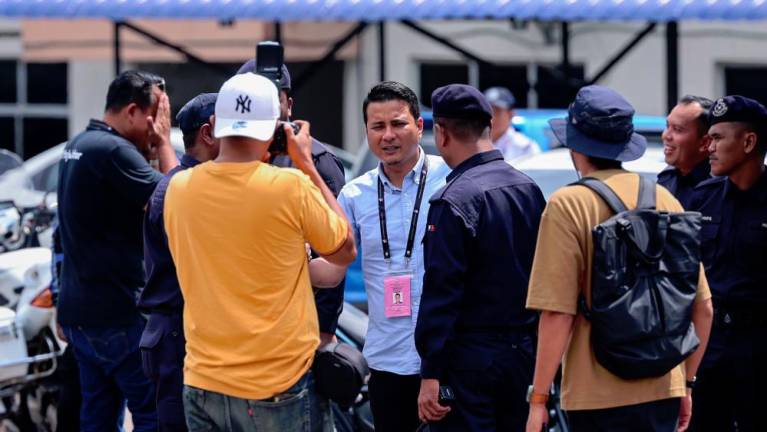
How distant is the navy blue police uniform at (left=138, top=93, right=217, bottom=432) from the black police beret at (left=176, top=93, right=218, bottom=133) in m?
0.27

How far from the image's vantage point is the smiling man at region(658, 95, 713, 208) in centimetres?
607

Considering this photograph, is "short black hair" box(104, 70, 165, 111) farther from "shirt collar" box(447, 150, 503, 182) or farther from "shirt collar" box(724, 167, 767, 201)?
"shirt collar" box(724, 167, 767, 201)

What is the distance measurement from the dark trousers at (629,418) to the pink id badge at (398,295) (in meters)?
1.05

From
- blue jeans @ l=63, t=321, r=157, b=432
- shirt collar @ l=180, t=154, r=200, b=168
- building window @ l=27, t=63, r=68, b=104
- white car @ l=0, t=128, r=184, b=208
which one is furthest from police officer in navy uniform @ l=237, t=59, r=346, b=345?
building window @ l=27, t=63, r=68, b=104

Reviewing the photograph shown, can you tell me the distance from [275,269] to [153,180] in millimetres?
1866

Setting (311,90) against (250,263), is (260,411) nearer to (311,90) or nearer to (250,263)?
(250,263)

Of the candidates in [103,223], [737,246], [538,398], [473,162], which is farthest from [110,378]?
[737,246]

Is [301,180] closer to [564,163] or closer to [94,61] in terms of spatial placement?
[564,163]

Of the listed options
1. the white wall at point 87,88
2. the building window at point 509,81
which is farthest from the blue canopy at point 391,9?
the white wall at point 87,88

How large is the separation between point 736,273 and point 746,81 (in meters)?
10.9

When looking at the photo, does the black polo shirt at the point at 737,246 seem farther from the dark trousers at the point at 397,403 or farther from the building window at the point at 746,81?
the building window at the point at 746,81

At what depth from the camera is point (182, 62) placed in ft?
59.8

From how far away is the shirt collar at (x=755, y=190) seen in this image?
559cm

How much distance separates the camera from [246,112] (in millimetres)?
4273
